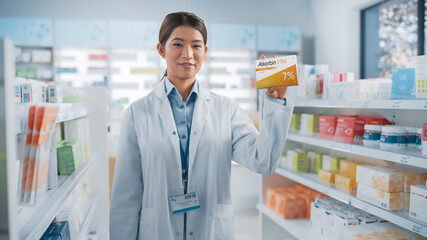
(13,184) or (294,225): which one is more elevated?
(13,184)

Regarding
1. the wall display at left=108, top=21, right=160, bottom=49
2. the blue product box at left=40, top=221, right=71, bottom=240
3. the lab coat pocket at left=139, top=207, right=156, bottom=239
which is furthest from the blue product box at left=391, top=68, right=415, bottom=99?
the wall display at left=108, top=21, right=160, bottom=49

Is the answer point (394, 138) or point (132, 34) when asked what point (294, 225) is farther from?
point (132, 34)

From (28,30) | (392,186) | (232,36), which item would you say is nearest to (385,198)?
(392,186)

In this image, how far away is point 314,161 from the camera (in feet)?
9.98

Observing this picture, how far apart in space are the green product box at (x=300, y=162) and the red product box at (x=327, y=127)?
1.23 feet

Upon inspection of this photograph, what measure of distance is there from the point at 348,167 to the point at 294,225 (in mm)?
775

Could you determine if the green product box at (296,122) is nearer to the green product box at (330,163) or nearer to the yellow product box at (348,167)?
the green product box at (330,163)

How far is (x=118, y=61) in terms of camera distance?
20.3ft

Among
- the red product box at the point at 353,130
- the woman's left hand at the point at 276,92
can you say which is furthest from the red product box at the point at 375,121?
the woman's left hand at the point at 276,92

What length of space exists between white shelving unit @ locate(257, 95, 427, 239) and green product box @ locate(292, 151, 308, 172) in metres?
0.08

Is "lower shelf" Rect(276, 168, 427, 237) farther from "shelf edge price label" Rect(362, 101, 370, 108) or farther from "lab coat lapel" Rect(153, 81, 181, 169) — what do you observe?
"lab coat lapel" Rect(153, 81, 181, 169)

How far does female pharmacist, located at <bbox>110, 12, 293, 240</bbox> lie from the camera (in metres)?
1.56

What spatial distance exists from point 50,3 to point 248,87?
430cm

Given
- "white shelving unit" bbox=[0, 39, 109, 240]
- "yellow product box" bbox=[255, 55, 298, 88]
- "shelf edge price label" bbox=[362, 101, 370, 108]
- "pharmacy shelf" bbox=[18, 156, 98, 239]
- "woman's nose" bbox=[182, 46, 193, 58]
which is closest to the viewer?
"white shelving unit" bbox=[0, 39, 109, 240]
